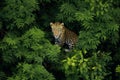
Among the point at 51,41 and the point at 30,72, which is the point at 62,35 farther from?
the point at 30,72

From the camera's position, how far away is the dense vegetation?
712 centimetres

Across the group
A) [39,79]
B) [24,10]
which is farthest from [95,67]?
[24,10]

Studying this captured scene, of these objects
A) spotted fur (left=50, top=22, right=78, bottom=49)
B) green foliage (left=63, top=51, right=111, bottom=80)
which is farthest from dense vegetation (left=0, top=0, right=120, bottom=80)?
spotted fur (left=50, top=22, right=78, bottom=49)

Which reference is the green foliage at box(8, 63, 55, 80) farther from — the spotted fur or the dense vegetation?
the spotted fur

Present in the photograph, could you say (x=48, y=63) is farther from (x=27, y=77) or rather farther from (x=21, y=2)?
(x=21, y=2)

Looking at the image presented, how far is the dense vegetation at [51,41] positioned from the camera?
23.4ft

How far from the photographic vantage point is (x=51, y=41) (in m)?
7.85

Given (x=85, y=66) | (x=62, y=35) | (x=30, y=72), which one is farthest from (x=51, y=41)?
(x=85, y=66)

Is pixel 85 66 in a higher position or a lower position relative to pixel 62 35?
lower

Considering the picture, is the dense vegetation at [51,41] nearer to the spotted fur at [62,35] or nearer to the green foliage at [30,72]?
the green foliage at [30,72]

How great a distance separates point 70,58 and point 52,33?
0.89 m

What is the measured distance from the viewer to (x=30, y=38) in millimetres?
7242

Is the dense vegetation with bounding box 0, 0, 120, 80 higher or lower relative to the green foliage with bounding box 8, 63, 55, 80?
higher

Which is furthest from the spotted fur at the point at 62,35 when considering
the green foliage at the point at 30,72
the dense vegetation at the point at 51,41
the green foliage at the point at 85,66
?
the green foliage at the point at 30,72
